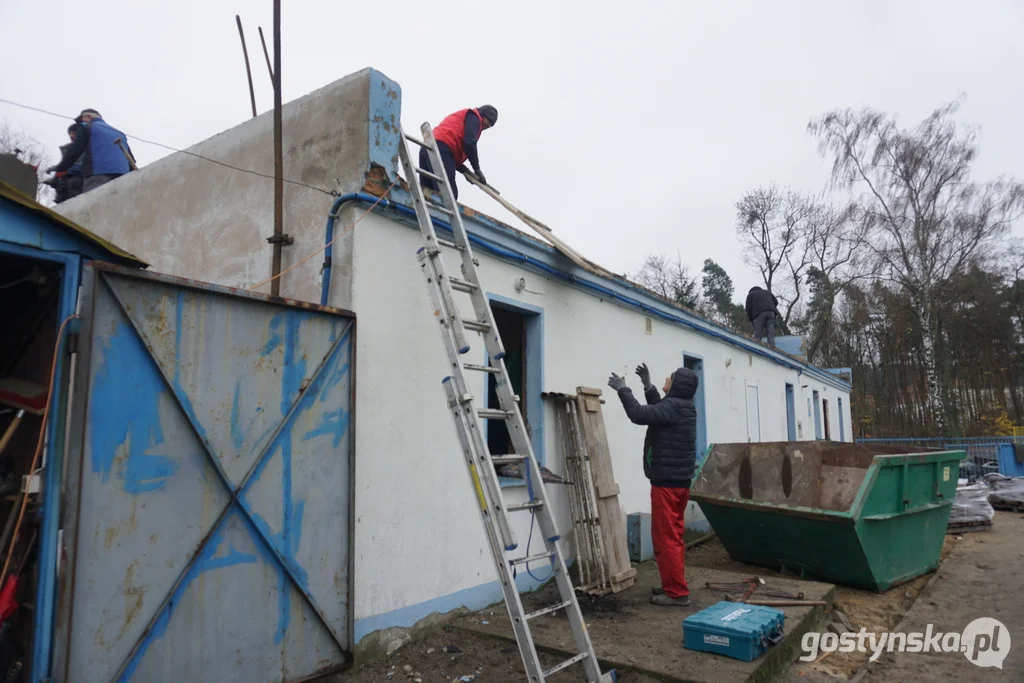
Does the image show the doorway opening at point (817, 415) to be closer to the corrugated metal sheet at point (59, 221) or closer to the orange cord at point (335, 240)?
the orange cord at point (335, 240)

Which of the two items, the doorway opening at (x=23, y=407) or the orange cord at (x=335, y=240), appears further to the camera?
the orange cord at (x=335, y=240)

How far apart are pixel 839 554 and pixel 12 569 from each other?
6941mm

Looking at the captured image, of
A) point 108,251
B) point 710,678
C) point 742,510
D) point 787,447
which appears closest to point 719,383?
point 787,447

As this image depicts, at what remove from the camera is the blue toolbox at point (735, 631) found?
4230 millimetres

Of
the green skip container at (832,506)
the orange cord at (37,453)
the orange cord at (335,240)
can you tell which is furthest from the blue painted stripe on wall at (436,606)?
the green skip container at (832,506)

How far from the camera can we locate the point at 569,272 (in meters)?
7.01

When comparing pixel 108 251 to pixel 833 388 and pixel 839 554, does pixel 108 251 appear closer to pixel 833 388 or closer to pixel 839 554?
pixel 839 554

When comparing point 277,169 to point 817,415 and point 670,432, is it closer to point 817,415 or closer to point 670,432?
point 670,432

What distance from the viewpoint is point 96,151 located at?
26.1ft

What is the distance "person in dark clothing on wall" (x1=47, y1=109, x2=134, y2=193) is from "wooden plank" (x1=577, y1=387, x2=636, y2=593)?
644cm

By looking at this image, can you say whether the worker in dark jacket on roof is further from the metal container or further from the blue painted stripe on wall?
the metal container

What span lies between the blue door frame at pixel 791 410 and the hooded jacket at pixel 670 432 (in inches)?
402

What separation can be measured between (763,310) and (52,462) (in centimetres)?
1587

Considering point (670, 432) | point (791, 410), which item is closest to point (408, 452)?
point (670, 432)
